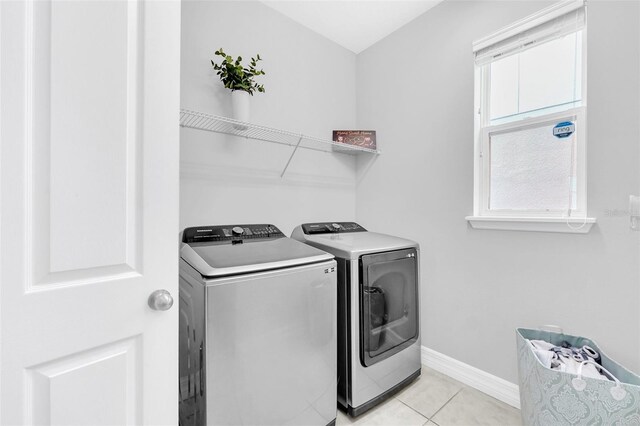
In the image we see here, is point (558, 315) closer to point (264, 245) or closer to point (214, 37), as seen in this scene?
point (264, 245)

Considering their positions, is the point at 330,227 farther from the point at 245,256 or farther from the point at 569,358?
the point at 569,358

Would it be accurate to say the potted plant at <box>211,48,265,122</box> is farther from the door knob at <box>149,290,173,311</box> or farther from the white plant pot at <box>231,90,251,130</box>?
the door knob at <box>149,290,173,311</box>

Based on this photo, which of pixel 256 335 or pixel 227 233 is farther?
pixel 227 233

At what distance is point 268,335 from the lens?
1.21 meters

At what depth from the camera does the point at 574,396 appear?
3.55ft

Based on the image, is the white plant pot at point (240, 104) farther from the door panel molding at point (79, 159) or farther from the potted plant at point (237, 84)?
the door panel molding at point (79, 159)

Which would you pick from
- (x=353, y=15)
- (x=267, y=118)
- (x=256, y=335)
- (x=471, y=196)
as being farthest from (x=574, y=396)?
(x=353, y=15)

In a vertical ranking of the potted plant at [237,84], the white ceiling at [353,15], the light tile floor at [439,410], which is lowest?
the light tile floor at [439,410]

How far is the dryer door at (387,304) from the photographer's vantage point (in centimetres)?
160

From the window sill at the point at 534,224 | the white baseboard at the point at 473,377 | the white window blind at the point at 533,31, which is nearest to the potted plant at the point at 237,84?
the white window blind at the point at 533,31

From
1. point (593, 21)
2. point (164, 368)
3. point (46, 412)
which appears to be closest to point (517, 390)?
point (164, 368)

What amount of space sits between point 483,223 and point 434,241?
38 cm

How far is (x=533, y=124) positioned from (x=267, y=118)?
5.72 feet

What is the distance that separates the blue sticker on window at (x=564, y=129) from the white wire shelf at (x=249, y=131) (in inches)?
47.5
